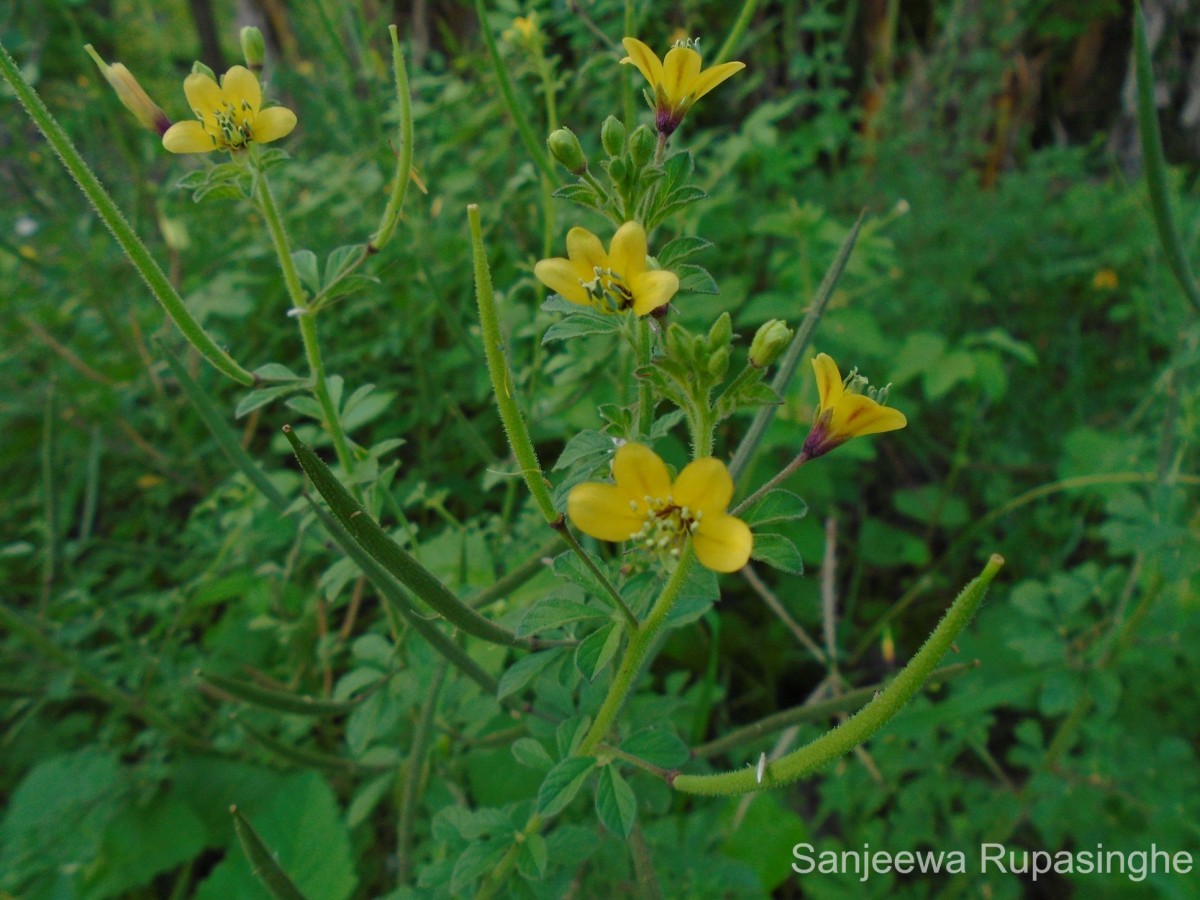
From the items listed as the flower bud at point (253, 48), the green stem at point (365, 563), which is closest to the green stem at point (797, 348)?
the green stem at point (365, 563)

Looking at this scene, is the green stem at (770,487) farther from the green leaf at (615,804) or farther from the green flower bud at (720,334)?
the green leaf at (615,804)

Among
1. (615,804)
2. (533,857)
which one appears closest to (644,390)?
(615,804)

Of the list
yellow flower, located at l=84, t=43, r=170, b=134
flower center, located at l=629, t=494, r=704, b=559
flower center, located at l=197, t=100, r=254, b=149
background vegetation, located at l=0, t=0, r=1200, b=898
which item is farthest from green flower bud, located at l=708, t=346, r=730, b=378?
yellow flower, located at l=84, t=43, r=170, b=134

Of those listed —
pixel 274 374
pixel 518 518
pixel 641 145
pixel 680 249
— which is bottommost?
pixel 518 518

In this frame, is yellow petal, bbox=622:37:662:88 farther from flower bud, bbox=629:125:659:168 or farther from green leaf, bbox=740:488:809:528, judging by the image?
green leaf, bbox=740:488:809:528

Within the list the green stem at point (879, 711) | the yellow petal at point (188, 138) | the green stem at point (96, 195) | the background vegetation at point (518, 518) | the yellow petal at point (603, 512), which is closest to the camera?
the green stem at point (879, 711)

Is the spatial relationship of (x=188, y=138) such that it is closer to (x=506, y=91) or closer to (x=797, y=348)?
(x=506, y=91)

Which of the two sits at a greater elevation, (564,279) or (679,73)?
(679,73)
